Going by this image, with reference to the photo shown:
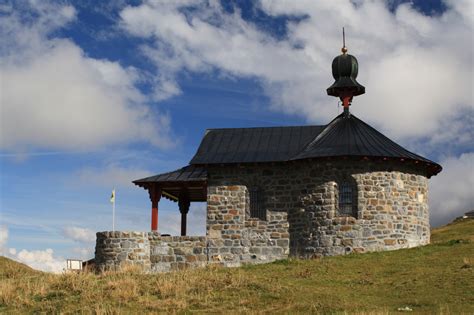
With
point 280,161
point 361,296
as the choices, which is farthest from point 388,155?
point 361,296

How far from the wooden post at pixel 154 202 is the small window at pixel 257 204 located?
431 cm

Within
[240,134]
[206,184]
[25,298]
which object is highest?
[240,134]

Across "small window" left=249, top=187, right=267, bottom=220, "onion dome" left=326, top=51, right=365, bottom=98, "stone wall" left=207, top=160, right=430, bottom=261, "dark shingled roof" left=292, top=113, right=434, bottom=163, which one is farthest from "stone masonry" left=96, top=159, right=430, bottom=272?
"onion dome" left=326, top=51, right=365, bottom=98

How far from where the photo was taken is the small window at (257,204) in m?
27.0

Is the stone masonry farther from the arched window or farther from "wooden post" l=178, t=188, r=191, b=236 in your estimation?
"wooden post" l=178, t=188, r=191, b=236

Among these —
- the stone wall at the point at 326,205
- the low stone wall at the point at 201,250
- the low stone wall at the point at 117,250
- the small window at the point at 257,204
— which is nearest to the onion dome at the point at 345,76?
the stone wall at the point at 326,205

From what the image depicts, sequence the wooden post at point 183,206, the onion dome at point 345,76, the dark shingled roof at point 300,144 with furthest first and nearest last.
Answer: the wooden post at point 183,206 → the onion dome at point 345,76 → the dark shingled roof at point 300,144

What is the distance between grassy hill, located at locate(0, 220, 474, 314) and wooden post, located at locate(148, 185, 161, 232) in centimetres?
685

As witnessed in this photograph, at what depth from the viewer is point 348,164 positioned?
84.4 ft

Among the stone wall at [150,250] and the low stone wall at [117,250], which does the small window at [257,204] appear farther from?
the low stone wall at [117,250]

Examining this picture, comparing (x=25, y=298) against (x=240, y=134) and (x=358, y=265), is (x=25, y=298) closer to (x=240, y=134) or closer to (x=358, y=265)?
(x=358, y=265)

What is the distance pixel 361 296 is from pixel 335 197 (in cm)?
886

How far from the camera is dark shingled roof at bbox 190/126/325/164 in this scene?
1086 inches

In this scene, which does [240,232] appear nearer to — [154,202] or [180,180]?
[180,180]
